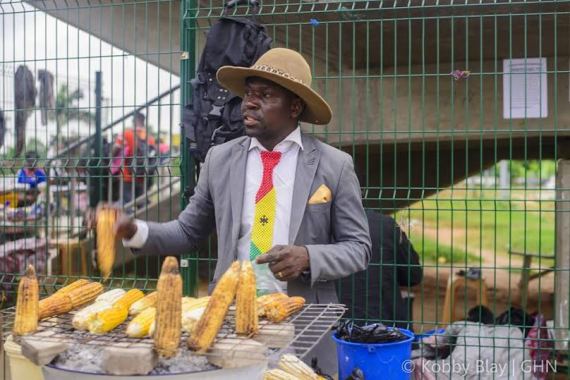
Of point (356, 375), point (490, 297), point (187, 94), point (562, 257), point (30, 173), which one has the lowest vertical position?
point (490, 297)

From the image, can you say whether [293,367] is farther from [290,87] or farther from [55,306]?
[290,87]

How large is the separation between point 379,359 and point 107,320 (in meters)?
1.59

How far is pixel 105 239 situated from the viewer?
9.32ft

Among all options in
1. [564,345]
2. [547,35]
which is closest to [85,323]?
[564,345]

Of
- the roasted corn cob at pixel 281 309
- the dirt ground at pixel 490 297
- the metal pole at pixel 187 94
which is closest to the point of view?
the roasted corn cob at pixel 281 309

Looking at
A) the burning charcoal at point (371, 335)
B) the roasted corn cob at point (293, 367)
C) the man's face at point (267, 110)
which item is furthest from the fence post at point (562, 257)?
Answer: the roasted corn cob at point (293, 367)

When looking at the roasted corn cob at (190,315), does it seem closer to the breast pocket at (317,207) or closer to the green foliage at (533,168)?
the breast pocket at (317,207)

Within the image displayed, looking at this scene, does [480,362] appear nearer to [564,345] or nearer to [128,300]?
[564,345]

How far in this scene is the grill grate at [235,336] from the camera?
2.33 metres

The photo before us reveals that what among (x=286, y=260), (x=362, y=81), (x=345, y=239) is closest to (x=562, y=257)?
(x=362, y=81)

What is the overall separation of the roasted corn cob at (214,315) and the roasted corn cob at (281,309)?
0.25m

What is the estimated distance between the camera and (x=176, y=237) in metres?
3.67

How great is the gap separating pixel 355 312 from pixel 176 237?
2.52 metres

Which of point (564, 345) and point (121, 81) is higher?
point (121, 81)
